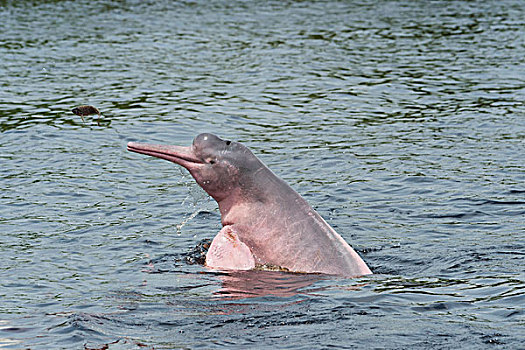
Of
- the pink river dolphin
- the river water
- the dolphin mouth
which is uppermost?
the dolphin mouth

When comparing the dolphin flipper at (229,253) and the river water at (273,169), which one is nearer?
the river water at (273,169)

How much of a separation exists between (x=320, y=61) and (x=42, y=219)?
1503 centimetres

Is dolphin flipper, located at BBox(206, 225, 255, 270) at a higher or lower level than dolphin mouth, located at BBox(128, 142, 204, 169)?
lower

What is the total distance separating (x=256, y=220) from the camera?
10.9m

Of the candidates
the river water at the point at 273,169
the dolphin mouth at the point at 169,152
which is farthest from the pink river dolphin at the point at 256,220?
the river water at the point at 273,169

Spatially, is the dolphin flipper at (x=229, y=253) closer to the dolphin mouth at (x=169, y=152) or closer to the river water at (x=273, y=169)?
the river water at (x=273, y=169)

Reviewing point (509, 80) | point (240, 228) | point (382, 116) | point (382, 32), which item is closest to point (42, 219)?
point (240, 228)

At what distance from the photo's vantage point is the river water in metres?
9.03

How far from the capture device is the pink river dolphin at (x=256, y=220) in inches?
420

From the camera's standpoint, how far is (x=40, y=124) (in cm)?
2000

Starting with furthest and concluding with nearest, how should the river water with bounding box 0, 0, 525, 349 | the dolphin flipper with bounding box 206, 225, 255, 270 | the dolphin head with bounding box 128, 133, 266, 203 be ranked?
the dolphin head with bounding box 128, 133, 266, 203 < the dolphin flipper with bounding box 206, 225, 255, 270 < the river water with bounding box 0, 0, 525, 349

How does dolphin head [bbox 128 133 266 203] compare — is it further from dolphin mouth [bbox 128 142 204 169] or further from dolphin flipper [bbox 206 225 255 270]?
dolphin flipper [bbox 206 225 255 270]

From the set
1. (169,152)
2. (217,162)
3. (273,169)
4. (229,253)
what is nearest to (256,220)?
(229,253)

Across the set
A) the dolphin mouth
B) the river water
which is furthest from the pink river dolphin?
the river water
